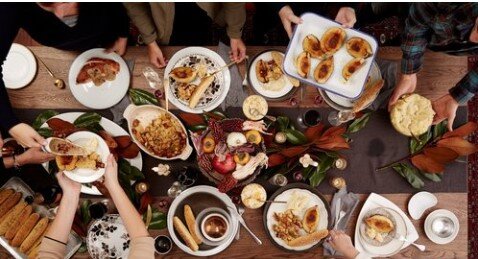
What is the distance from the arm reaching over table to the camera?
1.48m

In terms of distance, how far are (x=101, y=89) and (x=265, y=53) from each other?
0.70m

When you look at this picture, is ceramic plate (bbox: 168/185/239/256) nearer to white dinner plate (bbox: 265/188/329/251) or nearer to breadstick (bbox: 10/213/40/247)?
white dinner plate (bbox: 265/188/329/251)

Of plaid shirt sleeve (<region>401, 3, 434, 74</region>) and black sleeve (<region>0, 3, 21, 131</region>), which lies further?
plaid shirt sleeve (<region>401, 3, 434, 74</region>)

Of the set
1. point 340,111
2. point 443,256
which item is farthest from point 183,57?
point 443,256

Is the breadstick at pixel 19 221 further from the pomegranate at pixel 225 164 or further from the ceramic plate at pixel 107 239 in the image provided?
the pomegranate at pixel 225 164

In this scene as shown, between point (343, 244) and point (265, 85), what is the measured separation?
2.34 feet

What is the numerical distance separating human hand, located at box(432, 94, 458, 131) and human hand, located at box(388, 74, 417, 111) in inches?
4.8

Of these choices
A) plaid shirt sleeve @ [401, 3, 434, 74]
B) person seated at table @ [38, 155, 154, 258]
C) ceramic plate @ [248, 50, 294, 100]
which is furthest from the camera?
ceramic plate @ [248, 50, 294, 100]

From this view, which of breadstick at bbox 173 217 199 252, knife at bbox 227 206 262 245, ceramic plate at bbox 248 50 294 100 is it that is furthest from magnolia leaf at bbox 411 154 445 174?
breadstick at bbox 173 217 199 252

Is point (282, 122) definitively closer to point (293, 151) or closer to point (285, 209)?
point (293, 151)

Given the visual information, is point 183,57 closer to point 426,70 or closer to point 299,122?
point 299,122

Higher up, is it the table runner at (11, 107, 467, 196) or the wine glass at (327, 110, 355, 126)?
the wine glass at (327, 110, 355, 126)

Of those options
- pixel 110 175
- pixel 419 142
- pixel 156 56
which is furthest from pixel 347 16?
pixel 110 175

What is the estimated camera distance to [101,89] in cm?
177
